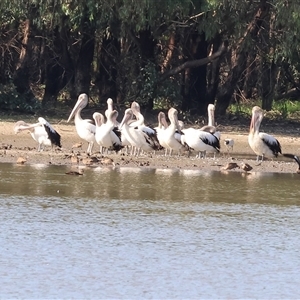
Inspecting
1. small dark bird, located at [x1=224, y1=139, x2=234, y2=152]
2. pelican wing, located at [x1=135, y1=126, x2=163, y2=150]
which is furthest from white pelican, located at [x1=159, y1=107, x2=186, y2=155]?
small dark bird, located at [x1=224, y1=139, x2=234, y2=152]

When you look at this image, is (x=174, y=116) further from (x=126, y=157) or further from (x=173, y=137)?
(x=126, y=157)

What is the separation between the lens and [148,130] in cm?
1659

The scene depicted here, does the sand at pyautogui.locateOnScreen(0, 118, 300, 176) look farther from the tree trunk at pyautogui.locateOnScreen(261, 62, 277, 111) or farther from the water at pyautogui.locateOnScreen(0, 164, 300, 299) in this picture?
the tree trunk at pyautogui.locateOnScreen(261, 62, 277, 111)

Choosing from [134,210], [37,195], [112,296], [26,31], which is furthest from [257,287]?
[26,31]

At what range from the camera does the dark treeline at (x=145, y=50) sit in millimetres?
19812

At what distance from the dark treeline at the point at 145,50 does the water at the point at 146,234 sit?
5812 millimetres

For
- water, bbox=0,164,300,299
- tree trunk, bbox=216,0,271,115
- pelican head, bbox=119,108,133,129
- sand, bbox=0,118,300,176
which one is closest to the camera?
water, bbox=0,164,300,299

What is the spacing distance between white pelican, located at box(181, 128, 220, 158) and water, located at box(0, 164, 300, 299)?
157 cm

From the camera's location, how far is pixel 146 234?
33.4 ft

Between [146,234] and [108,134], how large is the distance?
20.1 feet

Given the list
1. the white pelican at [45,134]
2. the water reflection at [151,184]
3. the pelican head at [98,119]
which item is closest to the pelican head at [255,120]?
the water reflection at [151,184]

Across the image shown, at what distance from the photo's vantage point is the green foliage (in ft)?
69.4

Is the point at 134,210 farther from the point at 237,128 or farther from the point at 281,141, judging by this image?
the point at 237,128

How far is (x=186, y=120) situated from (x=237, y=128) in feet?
3.79
